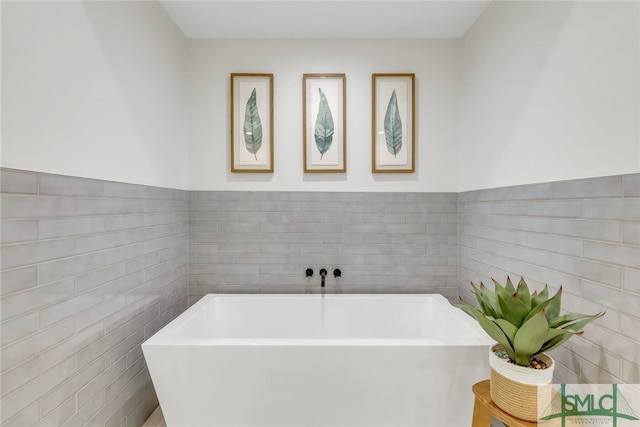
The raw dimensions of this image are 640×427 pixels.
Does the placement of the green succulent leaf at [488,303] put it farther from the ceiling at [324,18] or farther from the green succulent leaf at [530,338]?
the ceiling at [324,18]

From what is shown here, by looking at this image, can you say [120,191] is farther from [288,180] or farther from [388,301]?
[388,301]

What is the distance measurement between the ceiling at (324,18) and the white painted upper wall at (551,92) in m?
0.23

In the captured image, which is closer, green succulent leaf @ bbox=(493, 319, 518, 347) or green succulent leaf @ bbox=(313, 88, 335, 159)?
green succulent leaf @ bbox=(493, 319, 518, 347)

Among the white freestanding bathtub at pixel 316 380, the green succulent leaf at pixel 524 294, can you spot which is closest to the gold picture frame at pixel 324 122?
the white freestanding bathtub at pixel 316 380

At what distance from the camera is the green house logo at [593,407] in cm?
113

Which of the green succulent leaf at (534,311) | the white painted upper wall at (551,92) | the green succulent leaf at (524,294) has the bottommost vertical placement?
the green succulent leaf at (534,311)

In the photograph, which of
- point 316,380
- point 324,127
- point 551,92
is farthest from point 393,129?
point 316,380

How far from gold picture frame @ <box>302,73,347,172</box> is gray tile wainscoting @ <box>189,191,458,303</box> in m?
0.27

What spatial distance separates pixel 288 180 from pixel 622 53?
2009 millimetres

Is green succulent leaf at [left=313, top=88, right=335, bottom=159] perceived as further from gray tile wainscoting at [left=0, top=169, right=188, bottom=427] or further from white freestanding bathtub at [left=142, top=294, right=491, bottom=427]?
white freestanding bathtub at [left=142, top=294, right=491, bottom=427]

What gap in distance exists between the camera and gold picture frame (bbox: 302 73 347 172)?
8.32ft

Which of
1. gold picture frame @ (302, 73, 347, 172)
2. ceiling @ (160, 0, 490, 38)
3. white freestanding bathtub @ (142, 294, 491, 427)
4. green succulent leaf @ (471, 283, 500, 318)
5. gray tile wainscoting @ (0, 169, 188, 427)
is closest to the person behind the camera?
gray tile wainscoting @ (0, 169, 188, 427)

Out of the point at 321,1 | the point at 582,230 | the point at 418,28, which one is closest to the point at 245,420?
the point at 582,230

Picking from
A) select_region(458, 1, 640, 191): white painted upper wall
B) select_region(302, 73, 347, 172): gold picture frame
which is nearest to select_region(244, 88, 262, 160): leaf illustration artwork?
select_region(302, 73, 347, 172): gold picture frame
